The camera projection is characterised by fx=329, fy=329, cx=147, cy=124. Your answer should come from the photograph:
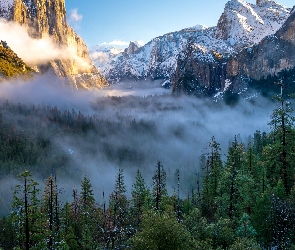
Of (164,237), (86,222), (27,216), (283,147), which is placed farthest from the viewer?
(86,222)

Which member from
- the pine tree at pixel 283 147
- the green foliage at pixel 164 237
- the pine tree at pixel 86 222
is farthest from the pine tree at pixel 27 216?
the pine tree at pixel 283 147

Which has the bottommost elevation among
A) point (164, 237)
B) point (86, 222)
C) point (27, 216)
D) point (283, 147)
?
point (86, 222)

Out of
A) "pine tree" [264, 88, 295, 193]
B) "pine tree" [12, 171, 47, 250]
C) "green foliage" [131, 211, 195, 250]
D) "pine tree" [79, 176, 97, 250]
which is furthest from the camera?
"pine tree" [79, 176, 97, 250]

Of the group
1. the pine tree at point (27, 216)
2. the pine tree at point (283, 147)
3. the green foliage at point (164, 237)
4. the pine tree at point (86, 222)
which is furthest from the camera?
the pine tree at point (86, 222)

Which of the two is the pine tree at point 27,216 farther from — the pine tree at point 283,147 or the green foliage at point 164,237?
the pine tree at point 283,147

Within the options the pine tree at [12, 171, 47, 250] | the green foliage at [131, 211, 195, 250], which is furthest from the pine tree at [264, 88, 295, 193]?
the pine tree at [12, 171, 47, 250]

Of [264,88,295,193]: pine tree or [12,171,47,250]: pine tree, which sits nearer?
[12,171,47,250]: pine tree

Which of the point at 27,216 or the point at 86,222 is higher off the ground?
the point at 27,216

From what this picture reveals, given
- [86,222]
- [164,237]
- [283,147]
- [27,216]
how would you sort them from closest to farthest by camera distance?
[164,237] < [27,216] < [283,147] < [86,222]

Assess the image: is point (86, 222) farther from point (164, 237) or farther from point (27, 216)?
point (164, 237)

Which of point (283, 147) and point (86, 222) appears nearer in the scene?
point (283, 147)

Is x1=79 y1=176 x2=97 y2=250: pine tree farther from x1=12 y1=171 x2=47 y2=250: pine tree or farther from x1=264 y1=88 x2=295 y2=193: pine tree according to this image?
x1=264 y1=88 x2=295 y2=193: pine tree

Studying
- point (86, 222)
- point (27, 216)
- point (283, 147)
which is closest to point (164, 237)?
point (27, 216)

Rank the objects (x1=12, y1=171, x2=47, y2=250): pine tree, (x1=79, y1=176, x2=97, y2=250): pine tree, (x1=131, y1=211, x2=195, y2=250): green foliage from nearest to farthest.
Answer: (x1=131, y1=211, x2=195, y2=250): green foliage, (x1=12, y1=171, x2=47, y2=250): pine tree, (x1=79, y1=176, x2=97, y2=250): pine tree
